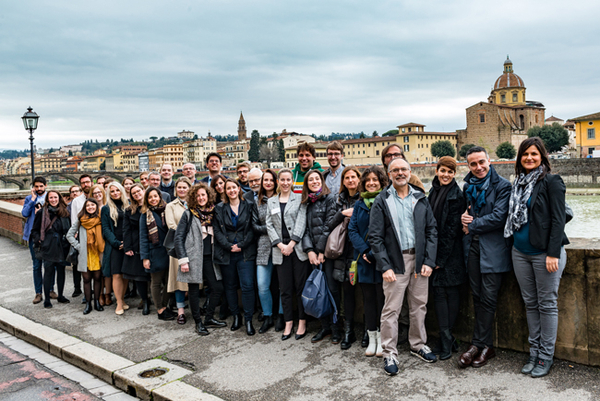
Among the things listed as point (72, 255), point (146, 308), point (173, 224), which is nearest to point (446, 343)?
point (173, 224)

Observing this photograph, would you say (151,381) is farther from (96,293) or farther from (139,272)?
(96,293)

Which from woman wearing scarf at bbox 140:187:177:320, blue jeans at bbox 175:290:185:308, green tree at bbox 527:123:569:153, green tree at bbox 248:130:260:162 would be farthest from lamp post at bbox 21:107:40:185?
green tree at bbox 248:130:260:162

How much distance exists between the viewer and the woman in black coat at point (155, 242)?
5.60 m

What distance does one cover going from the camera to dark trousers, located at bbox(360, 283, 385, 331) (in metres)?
4.27

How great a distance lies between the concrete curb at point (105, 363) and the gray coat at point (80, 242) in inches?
35.0

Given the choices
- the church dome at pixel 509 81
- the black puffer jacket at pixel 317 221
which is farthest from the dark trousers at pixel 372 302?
the church dome at pixel 509 81

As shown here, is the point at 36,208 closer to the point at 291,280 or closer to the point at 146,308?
the point at 146,308

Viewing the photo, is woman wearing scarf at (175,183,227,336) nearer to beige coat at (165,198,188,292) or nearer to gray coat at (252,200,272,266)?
beige coat at (165,198,188,292)

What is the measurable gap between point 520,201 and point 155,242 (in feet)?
13.2

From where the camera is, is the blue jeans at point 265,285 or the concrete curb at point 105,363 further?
the blue jeans at point 265,285

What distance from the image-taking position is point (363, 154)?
4097 inches

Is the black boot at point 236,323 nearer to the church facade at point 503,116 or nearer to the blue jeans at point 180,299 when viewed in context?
the blue jeans at point 180,299

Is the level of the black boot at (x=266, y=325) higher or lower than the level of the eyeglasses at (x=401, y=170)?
lower

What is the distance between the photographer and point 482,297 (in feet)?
12.4
